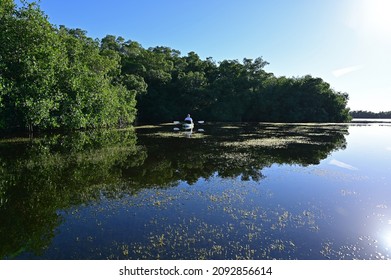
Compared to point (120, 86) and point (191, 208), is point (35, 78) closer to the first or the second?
point (120, 86)

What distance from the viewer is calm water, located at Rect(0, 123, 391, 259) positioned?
7836mm

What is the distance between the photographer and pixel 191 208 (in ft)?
36.1

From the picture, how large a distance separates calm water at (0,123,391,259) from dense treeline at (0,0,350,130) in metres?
14.0

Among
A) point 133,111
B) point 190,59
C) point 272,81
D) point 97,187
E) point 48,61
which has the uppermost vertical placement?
point 190,59

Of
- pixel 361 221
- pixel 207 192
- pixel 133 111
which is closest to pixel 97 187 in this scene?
pixel 207 192

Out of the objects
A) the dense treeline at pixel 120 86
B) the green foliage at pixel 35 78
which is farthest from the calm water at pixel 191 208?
the dense treeline at pixel 120 86

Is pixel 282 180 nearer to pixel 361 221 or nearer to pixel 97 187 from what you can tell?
pixel 361 221

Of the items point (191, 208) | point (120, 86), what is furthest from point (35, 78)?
point (191, 208)

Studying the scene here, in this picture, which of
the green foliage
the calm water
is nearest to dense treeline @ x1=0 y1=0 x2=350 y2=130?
the green foliage

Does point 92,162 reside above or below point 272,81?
below

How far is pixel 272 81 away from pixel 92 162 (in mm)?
78610

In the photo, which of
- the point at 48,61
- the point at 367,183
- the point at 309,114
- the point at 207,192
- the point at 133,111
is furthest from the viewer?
Answer: the point at 309,114

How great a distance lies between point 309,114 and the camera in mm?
84688

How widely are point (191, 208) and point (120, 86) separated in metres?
50.5
